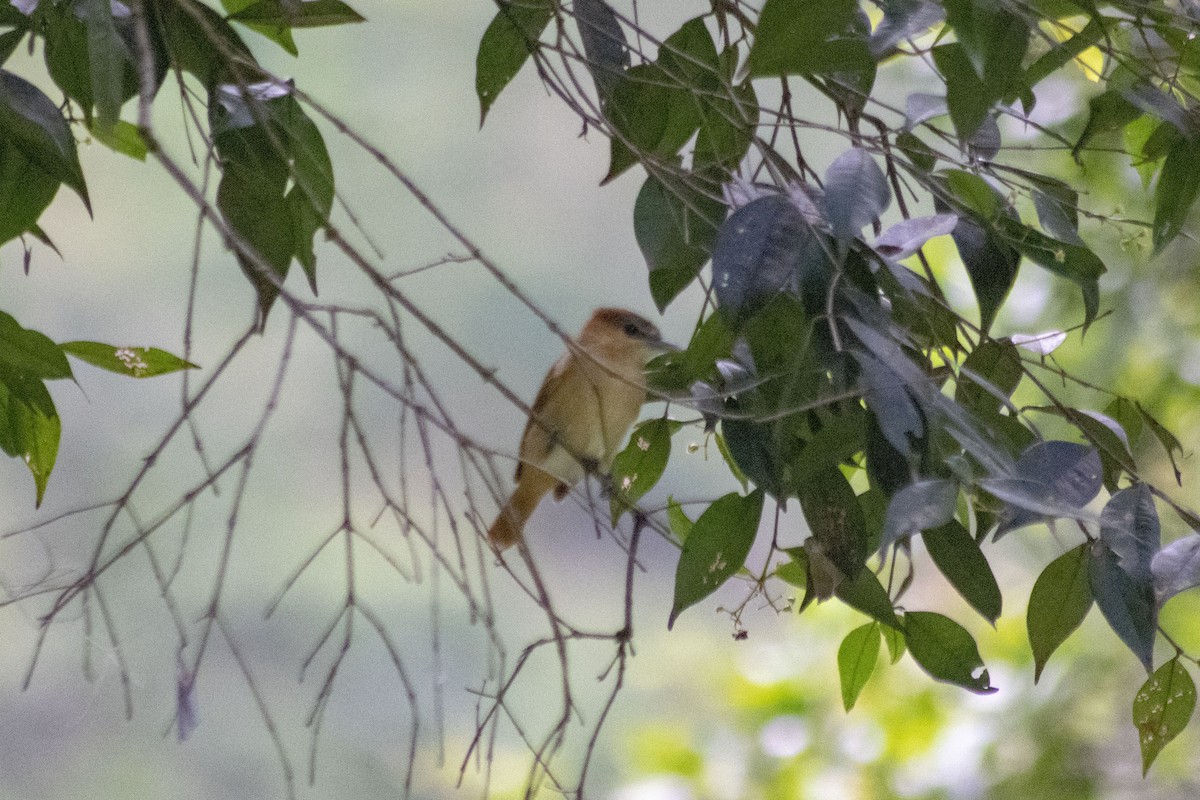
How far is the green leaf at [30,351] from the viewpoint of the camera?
824 mm

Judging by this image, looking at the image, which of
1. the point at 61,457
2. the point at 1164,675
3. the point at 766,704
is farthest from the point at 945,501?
the point at 61,457

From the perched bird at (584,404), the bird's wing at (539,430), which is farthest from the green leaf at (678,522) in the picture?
the bird's wing at (539,430)

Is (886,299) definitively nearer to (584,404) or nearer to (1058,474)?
(1058,474)

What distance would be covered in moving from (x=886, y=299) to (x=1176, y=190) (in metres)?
0.24

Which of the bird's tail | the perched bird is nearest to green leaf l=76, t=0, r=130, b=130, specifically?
the perched bird

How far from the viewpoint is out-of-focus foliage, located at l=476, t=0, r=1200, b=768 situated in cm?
71

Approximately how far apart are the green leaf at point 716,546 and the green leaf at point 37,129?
0.50 m

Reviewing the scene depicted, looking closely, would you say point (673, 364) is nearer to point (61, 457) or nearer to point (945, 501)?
point (945, 501)

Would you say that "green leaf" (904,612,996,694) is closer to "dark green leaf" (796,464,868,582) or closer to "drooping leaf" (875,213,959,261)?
"dark green leaf" (796,464,868,582)

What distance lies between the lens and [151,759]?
2.47 m

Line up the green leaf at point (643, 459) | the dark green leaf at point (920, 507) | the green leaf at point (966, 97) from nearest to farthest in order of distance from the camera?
the dark green leaf at point (920, 507), the green leaf at point (966, 97), the green leaf at point (643, 459)

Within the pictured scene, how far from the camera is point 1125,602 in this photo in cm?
77

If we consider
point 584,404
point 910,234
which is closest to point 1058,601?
point 910,234

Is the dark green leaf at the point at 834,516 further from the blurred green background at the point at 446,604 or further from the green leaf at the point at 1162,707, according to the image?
the blurred green background at the point at 446,604
